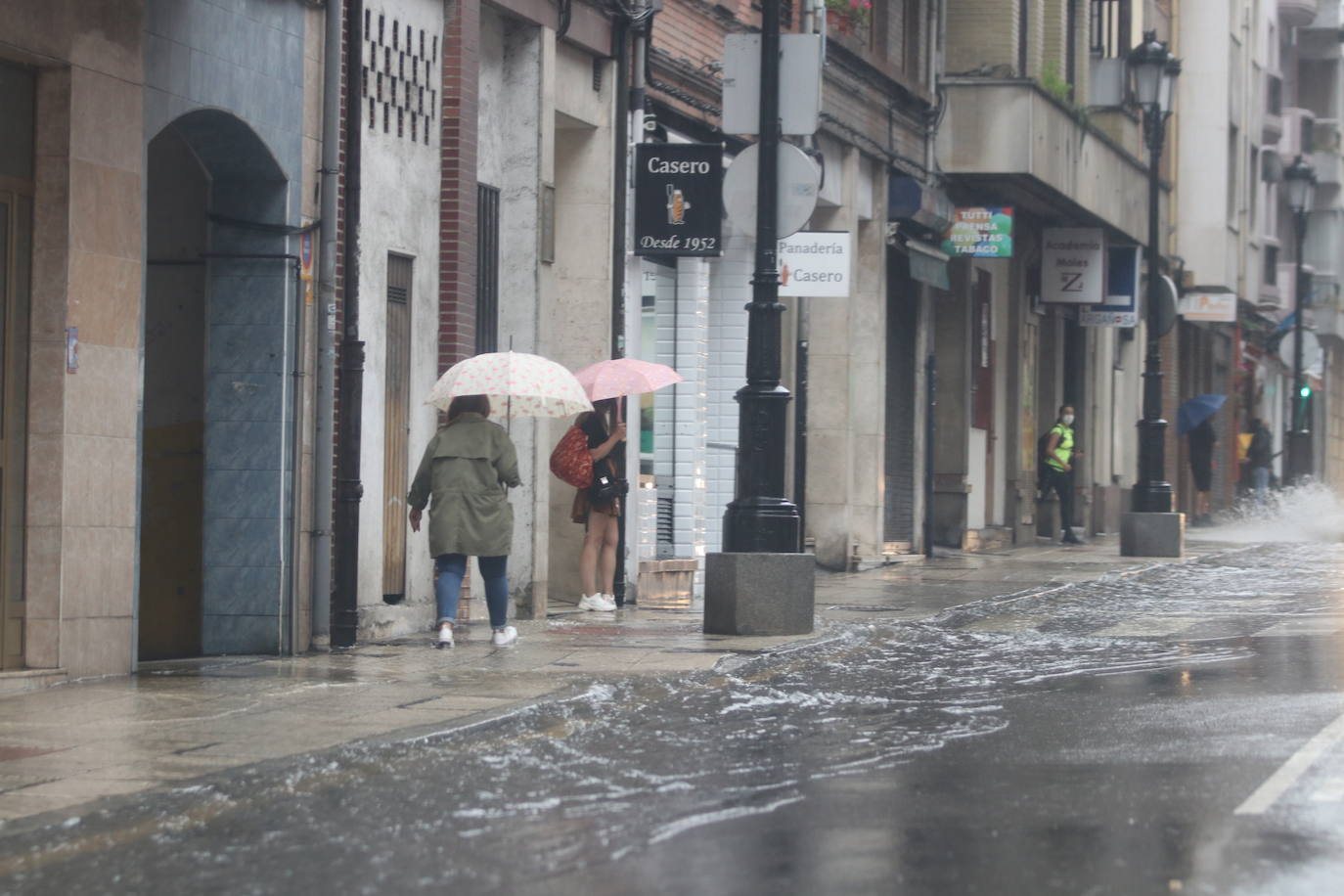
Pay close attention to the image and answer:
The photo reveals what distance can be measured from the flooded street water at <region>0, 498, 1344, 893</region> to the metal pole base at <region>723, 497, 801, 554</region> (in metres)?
2.24

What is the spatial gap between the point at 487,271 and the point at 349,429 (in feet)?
9.41

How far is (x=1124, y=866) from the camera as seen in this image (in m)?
6.47

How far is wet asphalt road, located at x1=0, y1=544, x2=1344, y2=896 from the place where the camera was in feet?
21.4

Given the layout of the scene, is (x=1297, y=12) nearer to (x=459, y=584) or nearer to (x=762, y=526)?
(x=762, y=526)

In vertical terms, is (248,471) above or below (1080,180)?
below

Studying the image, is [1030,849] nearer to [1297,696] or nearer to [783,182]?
[1297,696]

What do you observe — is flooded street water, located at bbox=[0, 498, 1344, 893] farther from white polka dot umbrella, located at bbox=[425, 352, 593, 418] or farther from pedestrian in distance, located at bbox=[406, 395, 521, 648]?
white polka dot umbrella, located at bbox=[425, 352, 593, 418]

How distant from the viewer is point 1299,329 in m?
45.1

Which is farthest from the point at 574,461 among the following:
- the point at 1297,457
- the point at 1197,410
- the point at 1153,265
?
the point at 1297,457

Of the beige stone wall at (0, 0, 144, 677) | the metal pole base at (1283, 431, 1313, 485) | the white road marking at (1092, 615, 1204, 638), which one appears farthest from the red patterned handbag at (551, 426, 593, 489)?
the metal pole base at (1283, 431, 1313, 485)

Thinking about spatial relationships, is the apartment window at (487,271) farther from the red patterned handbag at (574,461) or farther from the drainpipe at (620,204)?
the drainpipe at (620,204)

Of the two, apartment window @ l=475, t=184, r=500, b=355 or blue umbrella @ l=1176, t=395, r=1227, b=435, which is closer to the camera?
apartment window @ l=475, t=184, r=500, b=355

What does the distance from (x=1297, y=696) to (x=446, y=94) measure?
24.9 feet

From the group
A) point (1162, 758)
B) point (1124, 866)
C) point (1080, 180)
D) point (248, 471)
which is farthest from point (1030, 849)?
point (1080, 180)
